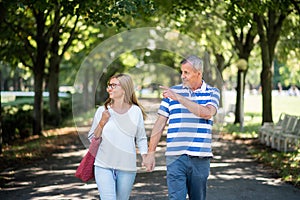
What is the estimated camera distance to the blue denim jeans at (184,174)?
5.27 metres

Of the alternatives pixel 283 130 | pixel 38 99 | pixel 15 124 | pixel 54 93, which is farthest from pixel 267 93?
pixel 54 93

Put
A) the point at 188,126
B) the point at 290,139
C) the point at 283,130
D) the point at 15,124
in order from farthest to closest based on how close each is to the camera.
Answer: the point at 15,124 → the point at 283,130 → the point at 290,139 → the point at 188,126

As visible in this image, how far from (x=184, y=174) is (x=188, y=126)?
500 mm

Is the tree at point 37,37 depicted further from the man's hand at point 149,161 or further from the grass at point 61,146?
the man's hand at point 149,161

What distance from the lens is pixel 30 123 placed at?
2348 cm

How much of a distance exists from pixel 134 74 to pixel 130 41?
0.65 m

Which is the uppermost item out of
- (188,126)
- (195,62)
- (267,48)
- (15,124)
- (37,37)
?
(37,37)

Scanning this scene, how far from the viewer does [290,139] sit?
49.7 feet

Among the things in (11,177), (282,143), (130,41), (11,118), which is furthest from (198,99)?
(11,118)

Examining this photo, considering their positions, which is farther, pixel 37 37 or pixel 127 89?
pixel 37 37

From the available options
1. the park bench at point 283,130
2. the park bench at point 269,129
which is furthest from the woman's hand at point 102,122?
the park bench at point 269,129

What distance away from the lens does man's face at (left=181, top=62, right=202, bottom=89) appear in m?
5.22

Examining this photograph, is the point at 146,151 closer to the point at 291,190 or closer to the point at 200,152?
the point at 200,152

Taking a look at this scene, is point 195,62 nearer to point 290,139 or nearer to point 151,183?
point 151,183
